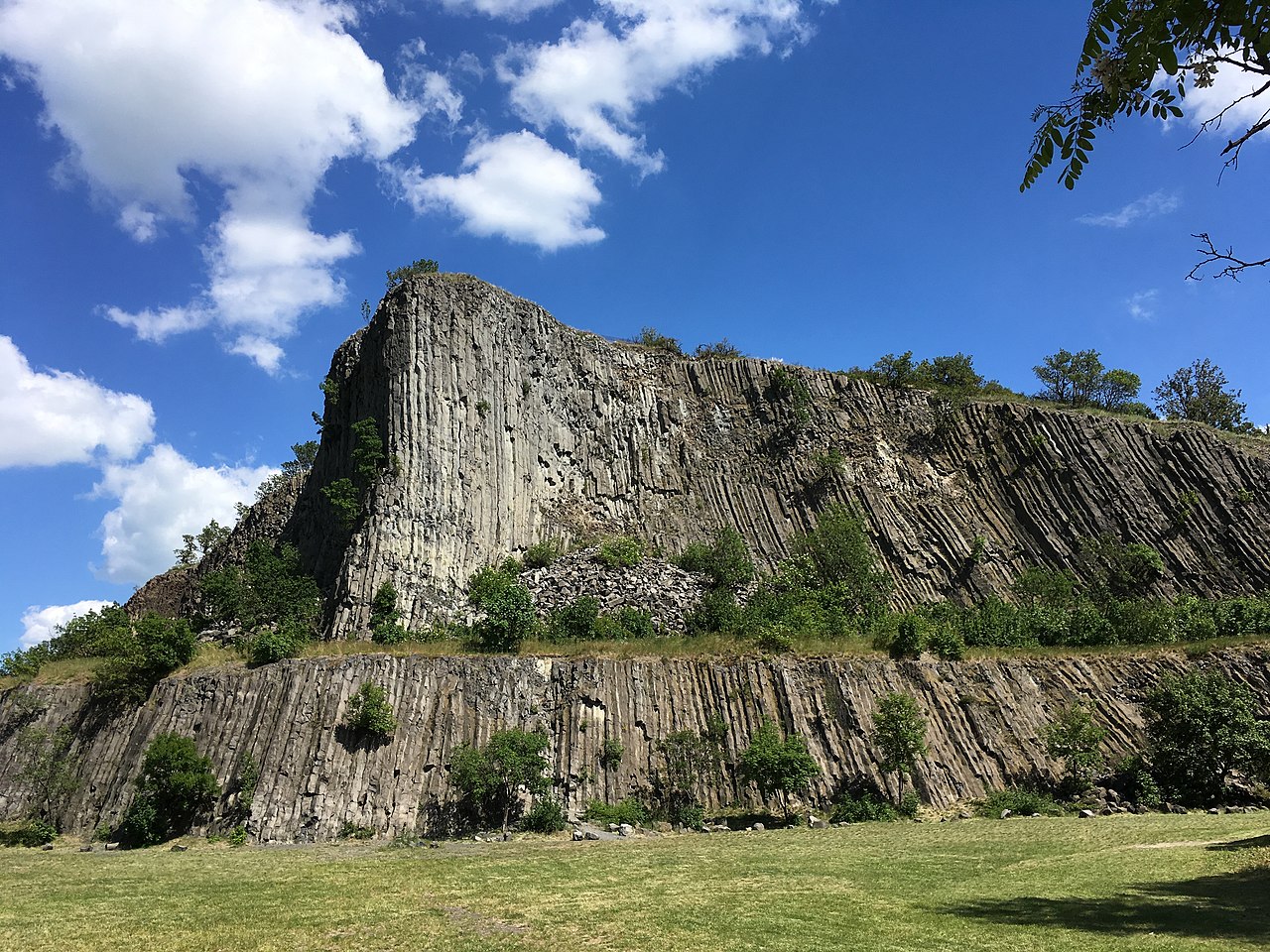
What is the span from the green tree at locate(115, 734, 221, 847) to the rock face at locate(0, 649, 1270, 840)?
1.05 meters

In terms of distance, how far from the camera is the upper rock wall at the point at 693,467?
4069 cm

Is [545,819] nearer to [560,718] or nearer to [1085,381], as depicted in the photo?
[560,718]

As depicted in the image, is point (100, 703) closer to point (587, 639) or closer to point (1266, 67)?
point (587, 639)

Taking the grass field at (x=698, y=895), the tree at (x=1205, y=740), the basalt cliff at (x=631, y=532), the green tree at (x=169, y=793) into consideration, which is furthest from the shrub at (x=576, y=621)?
the tree at (x=1205, y=740)

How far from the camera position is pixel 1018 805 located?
81.7 feet

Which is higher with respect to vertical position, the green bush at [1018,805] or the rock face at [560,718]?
the rock face at [560,718]

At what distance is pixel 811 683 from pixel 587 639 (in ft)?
32.6

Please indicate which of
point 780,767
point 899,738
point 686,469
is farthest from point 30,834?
point 686,469

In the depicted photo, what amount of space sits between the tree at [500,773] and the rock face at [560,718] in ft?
4.64

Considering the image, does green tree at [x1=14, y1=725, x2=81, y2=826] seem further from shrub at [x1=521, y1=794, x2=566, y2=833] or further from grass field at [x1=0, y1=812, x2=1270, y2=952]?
shrub at [x1=521, y1=794, x2=566, y2=833]

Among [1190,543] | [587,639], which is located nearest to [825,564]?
[587,639]

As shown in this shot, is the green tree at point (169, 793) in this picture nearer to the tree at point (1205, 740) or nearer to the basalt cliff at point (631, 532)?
the basalt cliff at point (631, 532)

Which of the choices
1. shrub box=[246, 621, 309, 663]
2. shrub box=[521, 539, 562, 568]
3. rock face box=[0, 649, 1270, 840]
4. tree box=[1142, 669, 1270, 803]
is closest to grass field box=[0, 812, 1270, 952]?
tree box=[1142, 669, 1270, 803]

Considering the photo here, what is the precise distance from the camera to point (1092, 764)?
26.4 m
